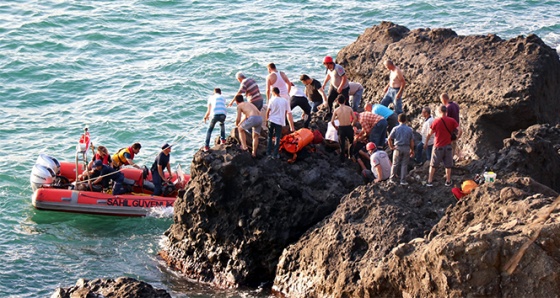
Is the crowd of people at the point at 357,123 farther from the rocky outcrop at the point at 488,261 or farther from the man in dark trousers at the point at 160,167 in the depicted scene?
the rocky outcrop at the point at 488,261

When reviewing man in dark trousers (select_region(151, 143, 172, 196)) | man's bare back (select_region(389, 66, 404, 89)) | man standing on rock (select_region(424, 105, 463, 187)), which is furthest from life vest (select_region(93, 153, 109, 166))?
man standing on rock (select_region(424, 105, 463, 187))

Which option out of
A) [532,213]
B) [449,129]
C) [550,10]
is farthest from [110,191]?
[550,10]

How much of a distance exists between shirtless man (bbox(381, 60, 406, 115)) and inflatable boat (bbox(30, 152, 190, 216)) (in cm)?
546

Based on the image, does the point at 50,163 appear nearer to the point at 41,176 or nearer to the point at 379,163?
the point at 41,176

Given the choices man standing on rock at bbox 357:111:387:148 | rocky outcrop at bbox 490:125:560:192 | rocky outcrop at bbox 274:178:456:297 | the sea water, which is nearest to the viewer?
rocky outcrop at bbox 274:178:456:297

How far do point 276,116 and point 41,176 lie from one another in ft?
26.4

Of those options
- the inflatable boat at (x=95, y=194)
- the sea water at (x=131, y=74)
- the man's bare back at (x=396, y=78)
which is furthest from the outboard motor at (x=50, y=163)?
the man's bare back at (x=396, y=78)

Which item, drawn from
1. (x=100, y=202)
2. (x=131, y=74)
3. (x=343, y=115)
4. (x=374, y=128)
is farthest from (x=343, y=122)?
(x=131, y=74)

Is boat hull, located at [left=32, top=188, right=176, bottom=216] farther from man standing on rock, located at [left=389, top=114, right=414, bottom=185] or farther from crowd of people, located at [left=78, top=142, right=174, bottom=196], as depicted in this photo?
man standing on rock, located at [left=389, top=114, right=414, bottom=185]

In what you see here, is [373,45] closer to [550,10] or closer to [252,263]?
[252,263]

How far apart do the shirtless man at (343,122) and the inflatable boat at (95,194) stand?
5.28 meters

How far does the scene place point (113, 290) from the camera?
1555 cm

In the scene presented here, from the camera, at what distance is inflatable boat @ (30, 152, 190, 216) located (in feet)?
77.3

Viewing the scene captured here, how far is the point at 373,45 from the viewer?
25562 mm
